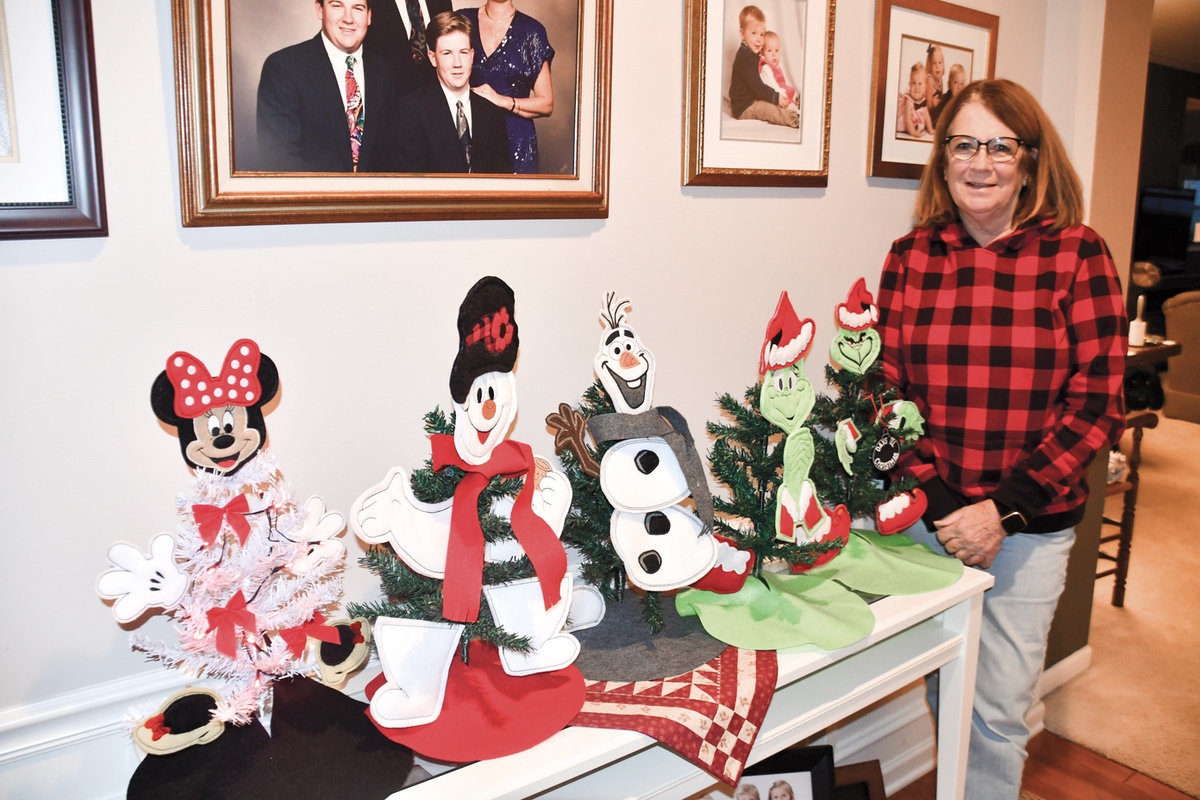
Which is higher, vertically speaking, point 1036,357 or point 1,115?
point 1,115

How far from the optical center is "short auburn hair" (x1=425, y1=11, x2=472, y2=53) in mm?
1211

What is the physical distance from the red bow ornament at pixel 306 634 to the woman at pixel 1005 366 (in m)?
1.16

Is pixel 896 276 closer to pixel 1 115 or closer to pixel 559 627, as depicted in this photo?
pixel 559 627

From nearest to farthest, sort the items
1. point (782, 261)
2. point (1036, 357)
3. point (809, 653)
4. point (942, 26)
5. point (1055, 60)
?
point (809, 653)
point (1036, 357)
point (782, 261)
point (942, 26)
point (1055, 60)

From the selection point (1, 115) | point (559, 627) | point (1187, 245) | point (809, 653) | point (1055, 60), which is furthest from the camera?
point (1187, 245)

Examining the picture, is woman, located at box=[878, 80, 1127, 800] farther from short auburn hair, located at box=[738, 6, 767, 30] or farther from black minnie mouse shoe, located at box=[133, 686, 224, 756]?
black minnie mouse shoe, located at box=[133, 686, 224, 756]

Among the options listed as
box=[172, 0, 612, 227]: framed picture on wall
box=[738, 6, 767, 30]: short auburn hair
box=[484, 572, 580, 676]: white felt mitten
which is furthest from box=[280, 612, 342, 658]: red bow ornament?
box=[738, 6, 767, 30]: short auburn hair

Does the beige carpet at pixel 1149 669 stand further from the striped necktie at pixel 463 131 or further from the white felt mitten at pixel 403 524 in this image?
the striped necktie at pixel 463 131

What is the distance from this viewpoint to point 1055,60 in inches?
87.0

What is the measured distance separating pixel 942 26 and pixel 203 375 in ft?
5.79

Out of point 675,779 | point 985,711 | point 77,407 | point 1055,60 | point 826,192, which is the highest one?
point 1055,60

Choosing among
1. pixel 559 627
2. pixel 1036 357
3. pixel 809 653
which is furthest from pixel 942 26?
pixel 559 627

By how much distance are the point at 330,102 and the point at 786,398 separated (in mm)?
804

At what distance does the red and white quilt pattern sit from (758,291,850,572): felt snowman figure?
251 mm
